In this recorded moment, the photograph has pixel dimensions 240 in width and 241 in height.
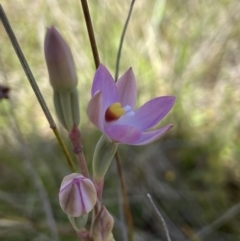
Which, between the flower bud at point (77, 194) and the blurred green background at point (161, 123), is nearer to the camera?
the flower bud at point (77, 194)

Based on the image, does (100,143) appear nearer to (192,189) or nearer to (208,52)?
(192,189)

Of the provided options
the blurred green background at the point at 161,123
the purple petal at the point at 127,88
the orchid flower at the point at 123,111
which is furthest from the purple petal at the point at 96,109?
the blurred green background at the point at 161,123

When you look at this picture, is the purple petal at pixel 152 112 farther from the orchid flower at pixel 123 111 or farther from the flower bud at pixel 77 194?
the flower bud at pixel 77 194

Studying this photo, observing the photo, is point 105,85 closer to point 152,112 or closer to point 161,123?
point 152,112

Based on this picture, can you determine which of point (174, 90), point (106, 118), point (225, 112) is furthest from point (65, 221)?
point (106, 118)

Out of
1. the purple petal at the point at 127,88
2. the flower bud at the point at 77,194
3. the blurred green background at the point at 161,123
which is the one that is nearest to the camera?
the flower bud at the point at 77,194

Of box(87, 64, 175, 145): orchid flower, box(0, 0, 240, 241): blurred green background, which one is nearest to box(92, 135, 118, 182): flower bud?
box(87, 64, 175, 145): orchid flower

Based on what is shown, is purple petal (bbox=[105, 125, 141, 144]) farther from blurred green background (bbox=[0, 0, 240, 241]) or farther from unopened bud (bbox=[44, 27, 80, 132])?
blurred green background (bbox=[0, 0, 240, 241])
